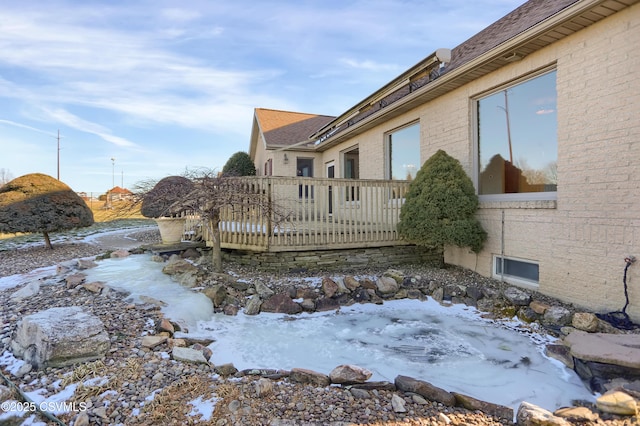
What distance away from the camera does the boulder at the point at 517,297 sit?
14.6ft

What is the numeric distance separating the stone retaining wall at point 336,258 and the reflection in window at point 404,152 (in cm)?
193

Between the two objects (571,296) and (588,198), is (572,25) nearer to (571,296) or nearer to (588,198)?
(588,198)

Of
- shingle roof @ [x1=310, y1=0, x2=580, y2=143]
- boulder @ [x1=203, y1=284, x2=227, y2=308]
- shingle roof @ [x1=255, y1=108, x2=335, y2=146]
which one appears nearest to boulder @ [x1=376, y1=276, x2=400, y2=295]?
boulder @ [x1=203, y1=284, x2=227, y2=308]

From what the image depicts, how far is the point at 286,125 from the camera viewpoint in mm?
14633

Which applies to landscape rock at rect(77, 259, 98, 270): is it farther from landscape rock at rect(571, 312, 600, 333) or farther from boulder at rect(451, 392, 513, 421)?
landscape rock at rect(571, 312, 600, 333)

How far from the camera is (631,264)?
3650mm

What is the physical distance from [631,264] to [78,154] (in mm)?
34860

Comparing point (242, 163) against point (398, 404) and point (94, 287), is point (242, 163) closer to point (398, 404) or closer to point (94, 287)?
point (94, 287)

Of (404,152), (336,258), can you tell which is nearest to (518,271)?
(336,258)

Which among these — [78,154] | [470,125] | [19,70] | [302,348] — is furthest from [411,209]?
[78,154]

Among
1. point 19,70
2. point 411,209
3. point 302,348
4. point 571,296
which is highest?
point 19,70

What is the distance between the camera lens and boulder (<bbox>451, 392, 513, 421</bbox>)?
2.25m

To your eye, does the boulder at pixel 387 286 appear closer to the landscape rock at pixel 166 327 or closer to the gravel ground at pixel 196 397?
the gravel ground at pixel 196 397

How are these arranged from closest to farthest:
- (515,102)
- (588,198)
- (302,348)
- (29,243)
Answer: (302,348) < (588,198) < (515,102) < (29,243)
